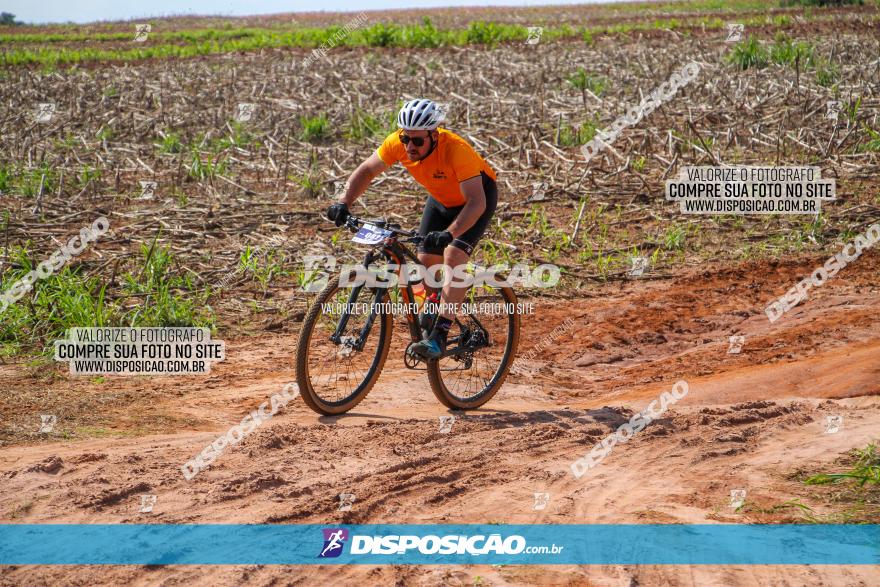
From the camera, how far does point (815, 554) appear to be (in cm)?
468

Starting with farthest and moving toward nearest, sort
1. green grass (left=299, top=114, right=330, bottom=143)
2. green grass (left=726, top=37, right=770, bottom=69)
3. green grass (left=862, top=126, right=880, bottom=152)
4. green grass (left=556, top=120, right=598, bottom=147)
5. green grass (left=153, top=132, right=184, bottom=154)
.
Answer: green grass (left=726, top=37, right=770, bottom=69) → green grass (left=299, top=114, right=330, bottom=143) → green grass (left=153, top=132, right=184, bottom=154) → green grass (left=556, top=120, right=598, bottom=147) → green grass (left=862, top=126, right=880, bottom=152)

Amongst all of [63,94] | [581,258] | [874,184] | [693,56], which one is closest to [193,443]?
[581,258]

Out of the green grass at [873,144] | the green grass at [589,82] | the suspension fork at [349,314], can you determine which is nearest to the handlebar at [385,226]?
the suspension fork at [349,314]

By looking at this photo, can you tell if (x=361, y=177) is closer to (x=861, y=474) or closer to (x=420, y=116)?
(x=420, y=116)

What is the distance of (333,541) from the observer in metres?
4.81

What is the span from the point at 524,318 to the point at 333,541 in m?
5.02

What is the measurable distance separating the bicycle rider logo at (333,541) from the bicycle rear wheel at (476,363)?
206cm

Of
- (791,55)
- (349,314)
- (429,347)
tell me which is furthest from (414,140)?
(791,55)

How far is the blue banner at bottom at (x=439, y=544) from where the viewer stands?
4.61 meters

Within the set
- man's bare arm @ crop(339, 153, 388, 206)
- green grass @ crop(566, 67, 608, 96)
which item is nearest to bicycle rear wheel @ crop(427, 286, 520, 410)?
man's bare arm @ crop(339, 153, 388, 206)

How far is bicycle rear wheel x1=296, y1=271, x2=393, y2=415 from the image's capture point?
6422 millimetres

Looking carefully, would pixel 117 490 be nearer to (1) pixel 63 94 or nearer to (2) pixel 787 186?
(2) pixel 787 186

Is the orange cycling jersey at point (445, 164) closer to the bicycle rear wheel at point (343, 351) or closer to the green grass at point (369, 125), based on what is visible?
the bicycle rear wheel at point (343, 351)

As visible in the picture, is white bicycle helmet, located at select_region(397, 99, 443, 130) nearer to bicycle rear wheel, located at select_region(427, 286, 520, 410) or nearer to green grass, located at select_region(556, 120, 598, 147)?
bicycle rear wheel, located at select_region(427, 286, 520, 410)
